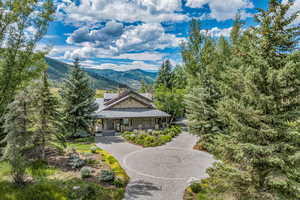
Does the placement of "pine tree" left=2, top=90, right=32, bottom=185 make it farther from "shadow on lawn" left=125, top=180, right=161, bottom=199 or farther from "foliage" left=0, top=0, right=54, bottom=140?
"shadow on lawn" left=125, top=180, right=161, bottom=199

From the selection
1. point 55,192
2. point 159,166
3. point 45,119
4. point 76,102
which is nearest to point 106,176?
point 55,192

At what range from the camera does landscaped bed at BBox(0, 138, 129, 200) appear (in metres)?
9.37

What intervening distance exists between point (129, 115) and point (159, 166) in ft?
48.3

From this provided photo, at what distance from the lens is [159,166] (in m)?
14.9

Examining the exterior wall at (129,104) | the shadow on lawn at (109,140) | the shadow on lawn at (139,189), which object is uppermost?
the exterior wall at (129,104)

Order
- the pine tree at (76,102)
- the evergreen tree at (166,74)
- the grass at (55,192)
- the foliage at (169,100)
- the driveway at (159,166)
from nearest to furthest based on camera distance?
the grass at (55,192)
the driveway at (159,166)
the pine tree at (76,102)
the foliage at (169,100)
the evergreen tree at (166,74)

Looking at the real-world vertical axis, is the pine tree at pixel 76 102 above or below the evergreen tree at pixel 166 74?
below

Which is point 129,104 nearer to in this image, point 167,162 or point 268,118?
point 167,162

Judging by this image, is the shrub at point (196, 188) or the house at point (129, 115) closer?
the shrub at point (196, 188)

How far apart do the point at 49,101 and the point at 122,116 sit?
14.4 meters

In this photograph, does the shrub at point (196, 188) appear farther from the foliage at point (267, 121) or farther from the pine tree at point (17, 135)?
the pine tree at point (17, 135)

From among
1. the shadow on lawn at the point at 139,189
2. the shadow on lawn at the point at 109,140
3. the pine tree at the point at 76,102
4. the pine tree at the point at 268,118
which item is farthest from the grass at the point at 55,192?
the pine tree at the point at 76,102

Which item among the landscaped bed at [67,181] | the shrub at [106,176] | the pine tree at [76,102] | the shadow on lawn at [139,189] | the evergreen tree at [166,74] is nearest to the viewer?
the landscaped bed at [67,181]

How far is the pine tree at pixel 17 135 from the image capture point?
9.79 meters
